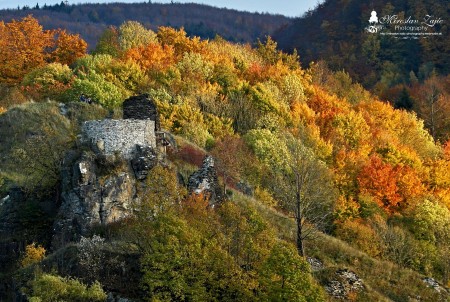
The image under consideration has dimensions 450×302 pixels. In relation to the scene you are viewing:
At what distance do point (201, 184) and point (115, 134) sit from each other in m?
5.65

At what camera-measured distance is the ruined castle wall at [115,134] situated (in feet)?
118

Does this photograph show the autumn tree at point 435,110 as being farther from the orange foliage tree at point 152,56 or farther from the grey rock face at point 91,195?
the grey rock face at point 91,195

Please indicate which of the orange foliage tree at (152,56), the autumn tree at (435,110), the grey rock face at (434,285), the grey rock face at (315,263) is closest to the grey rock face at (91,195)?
the grey rock face at (315,263)

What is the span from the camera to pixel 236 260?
28812 mm

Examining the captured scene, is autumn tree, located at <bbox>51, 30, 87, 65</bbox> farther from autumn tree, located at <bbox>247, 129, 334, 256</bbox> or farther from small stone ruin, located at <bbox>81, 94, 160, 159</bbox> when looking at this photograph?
small stone ruin, located at <bbox>81, 94, 160, 159</bbox>

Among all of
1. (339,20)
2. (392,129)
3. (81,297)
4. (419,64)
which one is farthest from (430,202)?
(339,20)

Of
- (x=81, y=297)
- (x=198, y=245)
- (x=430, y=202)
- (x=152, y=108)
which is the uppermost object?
(x=152, y=108)

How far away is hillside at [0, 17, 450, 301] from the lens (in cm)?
2758

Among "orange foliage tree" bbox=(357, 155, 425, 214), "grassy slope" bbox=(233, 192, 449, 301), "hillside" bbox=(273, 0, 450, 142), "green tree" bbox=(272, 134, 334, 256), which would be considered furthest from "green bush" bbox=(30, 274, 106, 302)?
"hillside" bbox=(273, 0, 450, 142)

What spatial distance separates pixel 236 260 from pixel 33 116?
25.7 metres

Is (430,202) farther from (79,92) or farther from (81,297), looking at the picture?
(81,297)

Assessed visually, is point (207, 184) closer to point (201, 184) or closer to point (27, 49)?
point (201, 184)

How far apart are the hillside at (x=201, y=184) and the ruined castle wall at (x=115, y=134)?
89mm

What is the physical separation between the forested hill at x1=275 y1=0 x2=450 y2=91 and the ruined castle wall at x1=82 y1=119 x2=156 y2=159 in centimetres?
9199
